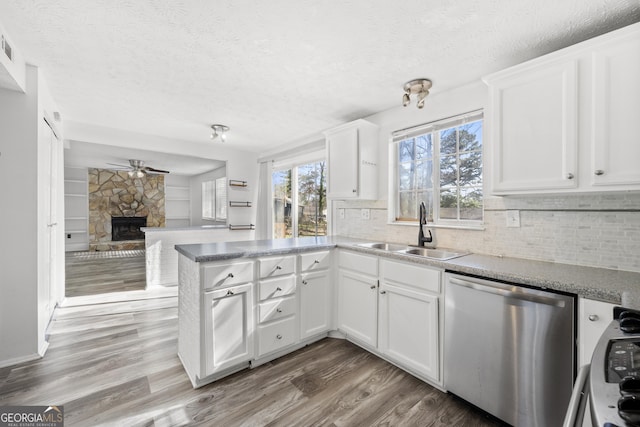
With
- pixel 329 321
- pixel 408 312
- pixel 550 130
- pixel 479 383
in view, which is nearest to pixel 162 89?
pixel 329 321

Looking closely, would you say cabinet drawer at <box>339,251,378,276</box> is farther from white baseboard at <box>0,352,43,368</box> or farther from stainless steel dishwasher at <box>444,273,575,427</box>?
white baseboard at <box>0,352,43,368</box>

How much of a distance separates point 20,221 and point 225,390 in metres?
2.05

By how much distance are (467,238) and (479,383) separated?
42.4 inches

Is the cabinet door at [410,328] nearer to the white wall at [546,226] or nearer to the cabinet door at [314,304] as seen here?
the cabinet door at [314,304]

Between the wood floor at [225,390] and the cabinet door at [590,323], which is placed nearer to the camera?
the cabinet door at [590,323]

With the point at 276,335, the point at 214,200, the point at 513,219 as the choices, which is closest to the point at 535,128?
the point at 513,219

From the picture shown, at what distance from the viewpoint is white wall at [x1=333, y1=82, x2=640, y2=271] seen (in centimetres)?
160

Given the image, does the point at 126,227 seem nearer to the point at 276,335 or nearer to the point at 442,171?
the point at 276,335

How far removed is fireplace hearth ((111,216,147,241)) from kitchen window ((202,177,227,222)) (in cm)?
192

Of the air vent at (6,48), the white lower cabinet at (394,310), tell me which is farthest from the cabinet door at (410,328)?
the air vent at (6,48)

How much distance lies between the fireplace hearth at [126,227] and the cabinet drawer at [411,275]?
26.5 feet

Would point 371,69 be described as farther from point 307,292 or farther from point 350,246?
point 307,292

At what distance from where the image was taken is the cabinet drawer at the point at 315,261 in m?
2.37

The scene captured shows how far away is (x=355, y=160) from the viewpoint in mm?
2857
